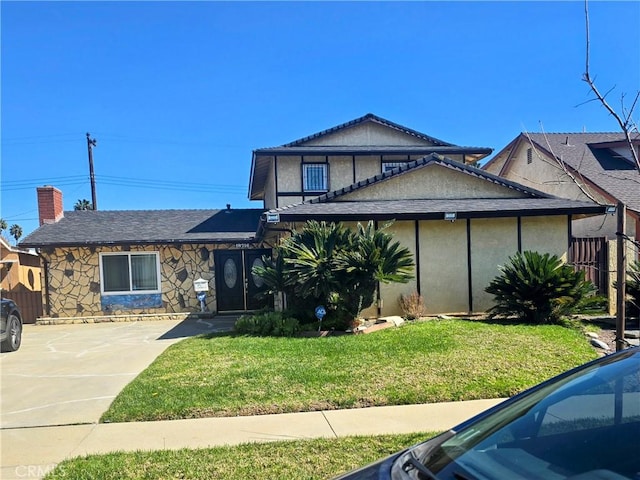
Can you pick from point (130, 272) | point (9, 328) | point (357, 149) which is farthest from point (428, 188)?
point (9, 328)

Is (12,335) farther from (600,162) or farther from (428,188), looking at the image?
(600,162)

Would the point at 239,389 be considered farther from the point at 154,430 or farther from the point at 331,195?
the point at 331,195

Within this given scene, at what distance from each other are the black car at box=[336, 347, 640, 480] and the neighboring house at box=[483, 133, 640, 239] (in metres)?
13.0

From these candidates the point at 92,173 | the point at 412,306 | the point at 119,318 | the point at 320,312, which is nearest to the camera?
the point at 320,312

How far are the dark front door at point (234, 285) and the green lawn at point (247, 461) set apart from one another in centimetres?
1237

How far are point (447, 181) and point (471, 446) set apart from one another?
12.2 m

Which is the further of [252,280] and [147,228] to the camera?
[147,228]

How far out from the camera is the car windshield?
1.86m

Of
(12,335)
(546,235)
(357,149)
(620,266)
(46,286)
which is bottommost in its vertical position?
(12,335)

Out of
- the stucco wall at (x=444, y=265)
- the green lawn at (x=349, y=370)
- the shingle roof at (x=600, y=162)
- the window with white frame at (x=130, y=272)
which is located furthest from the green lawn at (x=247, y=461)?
the shingle roof at (x=600, y=162)

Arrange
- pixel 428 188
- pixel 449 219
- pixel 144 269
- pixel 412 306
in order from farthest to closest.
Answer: pixel 144 269 < pixel 428 188 < pixel 449 219 < pixel 412 306

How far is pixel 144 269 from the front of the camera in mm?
16688

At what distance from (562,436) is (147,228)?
17371 mm

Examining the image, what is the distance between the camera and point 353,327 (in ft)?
33.2
